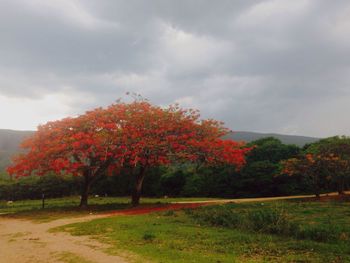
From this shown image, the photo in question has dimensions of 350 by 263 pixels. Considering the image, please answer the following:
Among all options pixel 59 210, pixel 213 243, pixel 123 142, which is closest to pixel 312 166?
pixel 123 142

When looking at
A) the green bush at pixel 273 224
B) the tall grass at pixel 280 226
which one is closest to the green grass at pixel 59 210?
the tall grass at pixel 280 226

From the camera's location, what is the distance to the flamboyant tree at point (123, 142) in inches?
1027

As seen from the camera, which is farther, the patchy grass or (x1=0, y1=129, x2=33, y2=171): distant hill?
(x1=0, y1=129, x2=33, y2=171): distant hill

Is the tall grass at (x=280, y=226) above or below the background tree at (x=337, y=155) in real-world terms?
below

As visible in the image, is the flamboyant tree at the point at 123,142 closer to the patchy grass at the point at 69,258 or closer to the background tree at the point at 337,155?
the background tree at the point at 337,155

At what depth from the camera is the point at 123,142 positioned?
1048 inches

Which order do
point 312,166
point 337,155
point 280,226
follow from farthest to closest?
point 312,166 < point 337,155 < point 280,226

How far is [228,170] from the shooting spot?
5291cm

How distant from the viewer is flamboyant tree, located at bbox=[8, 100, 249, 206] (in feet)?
85.6

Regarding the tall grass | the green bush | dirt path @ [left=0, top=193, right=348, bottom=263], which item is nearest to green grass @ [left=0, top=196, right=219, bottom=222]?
dirt path @ [left=0, top=193, right=348, bottom=263]

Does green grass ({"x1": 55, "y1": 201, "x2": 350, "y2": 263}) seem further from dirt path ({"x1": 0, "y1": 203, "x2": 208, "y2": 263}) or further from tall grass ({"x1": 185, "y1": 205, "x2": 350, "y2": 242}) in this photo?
dirt path ({"x1": 0, "y1": 203, "x2": 208, "y2": 263})

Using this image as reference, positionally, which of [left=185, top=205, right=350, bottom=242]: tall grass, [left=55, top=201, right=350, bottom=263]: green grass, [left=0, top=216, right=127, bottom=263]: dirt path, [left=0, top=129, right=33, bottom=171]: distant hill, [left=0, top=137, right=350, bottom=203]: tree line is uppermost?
[left=0, top=129, right=33, bottom=171]: distant hill

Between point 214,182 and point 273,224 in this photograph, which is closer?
point 273,224

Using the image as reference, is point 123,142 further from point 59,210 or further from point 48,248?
point 48,248
